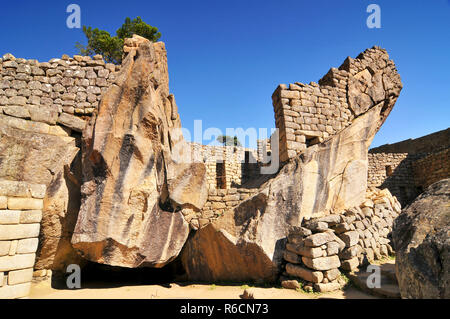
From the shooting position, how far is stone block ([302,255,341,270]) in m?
4.54

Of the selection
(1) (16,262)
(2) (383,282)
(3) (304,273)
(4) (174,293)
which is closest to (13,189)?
(1) (16,262)

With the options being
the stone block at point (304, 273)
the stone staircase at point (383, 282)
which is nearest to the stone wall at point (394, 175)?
the stone staircase at point (383, 282)

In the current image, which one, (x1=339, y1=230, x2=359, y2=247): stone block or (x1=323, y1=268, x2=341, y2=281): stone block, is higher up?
(x1=339, y1=230, x2=359, y2=247): stone block

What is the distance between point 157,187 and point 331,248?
13.3 feet

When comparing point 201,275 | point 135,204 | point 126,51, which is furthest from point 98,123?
point 201,275

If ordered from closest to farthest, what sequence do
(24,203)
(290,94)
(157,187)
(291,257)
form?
(24,203)
(291,257)
(157,187)
(290,94)

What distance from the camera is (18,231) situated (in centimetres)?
368

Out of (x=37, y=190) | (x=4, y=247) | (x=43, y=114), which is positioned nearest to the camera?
(x=4, y=247)

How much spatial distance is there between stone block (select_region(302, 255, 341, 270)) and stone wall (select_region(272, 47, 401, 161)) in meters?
2.58

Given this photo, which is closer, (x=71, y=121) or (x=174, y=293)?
(x=174, y=293)

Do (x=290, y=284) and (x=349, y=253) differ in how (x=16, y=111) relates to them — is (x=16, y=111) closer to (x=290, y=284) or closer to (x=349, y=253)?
(x=290, y=284)

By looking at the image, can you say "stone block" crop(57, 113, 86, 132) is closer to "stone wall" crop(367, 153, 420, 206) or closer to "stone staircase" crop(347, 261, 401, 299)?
"stone staircase" crop(347, 261, 401, 299)

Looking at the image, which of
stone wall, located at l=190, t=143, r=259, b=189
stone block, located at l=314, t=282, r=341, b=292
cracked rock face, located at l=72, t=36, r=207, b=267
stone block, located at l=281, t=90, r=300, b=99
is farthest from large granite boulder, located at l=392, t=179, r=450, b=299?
stone wall, located at l=190, t=143, r=259, b=189
